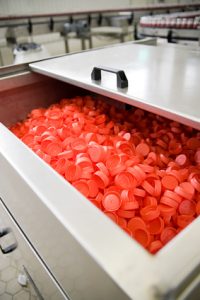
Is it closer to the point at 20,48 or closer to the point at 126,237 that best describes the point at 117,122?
the point at 126,237

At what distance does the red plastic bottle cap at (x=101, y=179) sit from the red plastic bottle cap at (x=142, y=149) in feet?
0.73

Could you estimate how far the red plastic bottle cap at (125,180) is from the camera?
2.09ft

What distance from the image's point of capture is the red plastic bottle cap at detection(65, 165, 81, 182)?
668 mm

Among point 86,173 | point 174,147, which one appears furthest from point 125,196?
point 174,147

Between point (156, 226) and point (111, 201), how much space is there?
0.12m

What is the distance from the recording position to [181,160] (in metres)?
0.79

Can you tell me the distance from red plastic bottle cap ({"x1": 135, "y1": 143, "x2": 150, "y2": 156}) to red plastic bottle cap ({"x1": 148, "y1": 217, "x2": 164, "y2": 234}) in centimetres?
31

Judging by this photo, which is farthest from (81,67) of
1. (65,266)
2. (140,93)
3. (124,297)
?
(124,297)

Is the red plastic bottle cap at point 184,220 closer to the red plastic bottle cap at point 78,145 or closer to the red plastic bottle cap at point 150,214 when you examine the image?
the red plastic bottle cap at point 150,214

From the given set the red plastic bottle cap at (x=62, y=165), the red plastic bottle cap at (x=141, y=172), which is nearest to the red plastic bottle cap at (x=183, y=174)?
the red plastic bottle cap at (x=141, y=172)

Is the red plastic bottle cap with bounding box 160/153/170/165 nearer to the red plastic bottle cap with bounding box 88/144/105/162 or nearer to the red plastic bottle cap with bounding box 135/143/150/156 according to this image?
the red plastic bottle cap with bounding box 135/143/150/156

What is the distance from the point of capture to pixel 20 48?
2.67 m

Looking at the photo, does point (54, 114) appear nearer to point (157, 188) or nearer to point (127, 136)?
point (127, 136)

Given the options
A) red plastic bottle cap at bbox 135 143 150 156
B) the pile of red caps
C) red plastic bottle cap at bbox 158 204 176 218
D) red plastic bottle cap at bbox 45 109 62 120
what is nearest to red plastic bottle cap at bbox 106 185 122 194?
the pile of red caps
